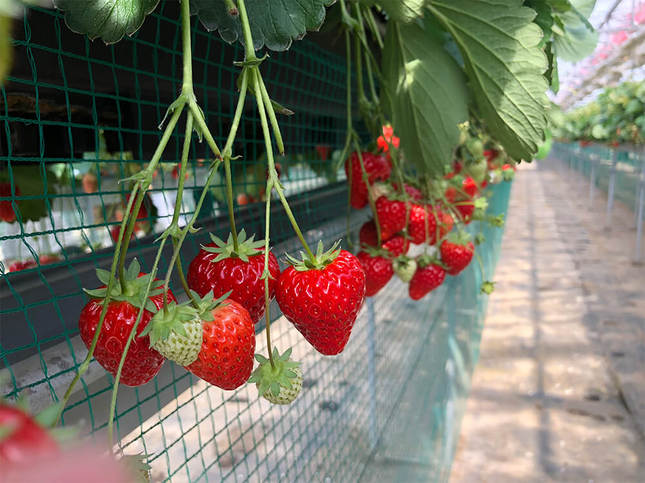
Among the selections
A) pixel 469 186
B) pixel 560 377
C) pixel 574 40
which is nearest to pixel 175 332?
pixel 574 40

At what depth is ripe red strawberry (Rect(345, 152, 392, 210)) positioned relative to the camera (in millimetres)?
927

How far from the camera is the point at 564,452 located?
103 inches

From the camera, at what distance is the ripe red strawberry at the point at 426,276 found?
1074 mm

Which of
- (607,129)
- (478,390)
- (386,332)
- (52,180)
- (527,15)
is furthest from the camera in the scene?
(607,129)

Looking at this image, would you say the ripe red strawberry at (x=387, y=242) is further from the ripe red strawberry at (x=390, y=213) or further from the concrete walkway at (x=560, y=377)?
the concrete walkway at (x=560, y=377)

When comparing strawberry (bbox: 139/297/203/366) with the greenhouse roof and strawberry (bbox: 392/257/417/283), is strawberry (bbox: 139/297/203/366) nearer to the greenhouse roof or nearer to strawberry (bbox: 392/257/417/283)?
strawberry (bbox: 392/257/417/283)

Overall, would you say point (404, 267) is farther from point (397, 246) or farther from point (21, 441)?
point (21, 441)

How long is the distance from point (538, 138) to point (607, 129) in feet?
35.0

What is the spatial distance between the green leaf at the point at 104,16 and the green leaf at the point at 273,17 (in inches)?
3.0

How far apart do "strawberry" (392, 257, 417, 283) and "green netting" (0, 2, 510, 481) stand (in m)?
0.21

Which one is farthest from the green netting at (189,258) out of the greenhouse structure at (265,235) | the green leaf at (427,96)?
the green leaf at (427,96)

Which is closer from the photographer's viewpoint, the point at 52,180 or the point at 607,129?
the point at 52,180

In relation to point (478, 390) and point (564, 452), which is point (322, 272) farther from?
point (478, 390)

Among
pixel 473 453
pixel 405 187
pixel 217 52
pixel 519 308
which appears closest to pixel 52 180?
pixel 217 52
